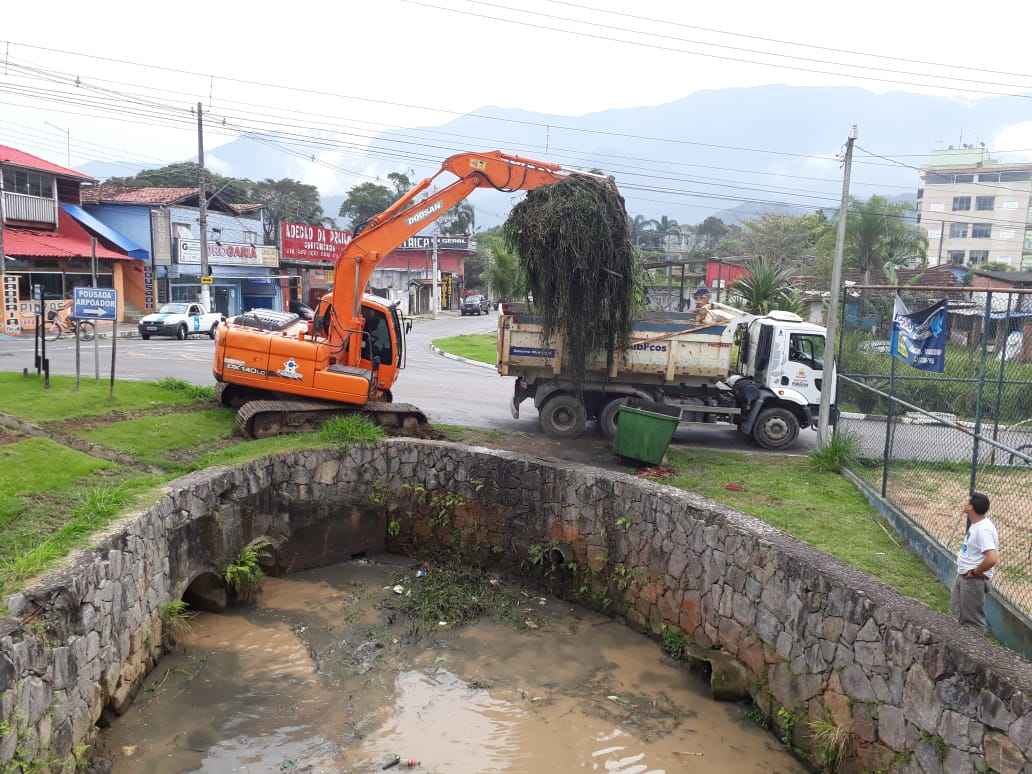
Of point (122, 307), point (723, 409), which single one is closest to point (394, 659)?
point (723, 409)

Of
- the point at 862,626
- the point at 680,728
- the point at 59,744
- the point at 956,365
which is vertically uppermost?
the point at 956,365

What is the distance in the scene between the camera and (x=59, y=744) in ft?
20.8

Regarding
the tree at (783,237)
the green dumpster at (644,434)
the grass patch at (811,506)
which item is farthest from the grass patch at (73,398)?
the tree at (783,237)

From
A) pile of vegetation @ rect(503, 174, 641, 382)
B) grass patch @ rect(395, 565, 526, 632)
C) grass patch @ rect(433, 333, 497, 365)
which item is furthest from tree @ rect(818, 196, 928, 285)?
grass patch @ rect(395, 565, 526, 632)

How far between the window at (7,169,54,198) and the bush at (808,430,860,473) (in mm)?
32760

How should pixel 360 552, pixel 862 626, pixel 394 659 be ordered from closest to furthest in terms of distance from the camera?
1. pixel 862 626
2. pixel 394 659
3. pixel 360 552

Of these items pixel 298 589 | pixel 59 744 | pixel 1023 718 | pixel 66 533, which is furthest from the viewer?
pixel 298 589

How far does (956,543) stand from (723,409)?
6226 millimetres

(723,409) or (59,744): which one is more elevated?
(723,409)

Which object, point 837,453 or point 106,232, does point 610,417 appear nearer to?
point 837,453

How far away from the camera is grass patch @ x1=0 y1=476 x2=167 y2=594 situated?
6.80 m

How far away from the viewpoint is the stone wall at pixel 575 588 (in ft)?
20.0

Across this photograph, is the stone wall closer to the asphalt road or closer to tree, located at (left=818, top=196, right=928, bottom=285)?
the asphalt road

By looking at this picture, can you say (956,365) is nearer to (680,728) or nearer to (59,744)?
(680,728)
